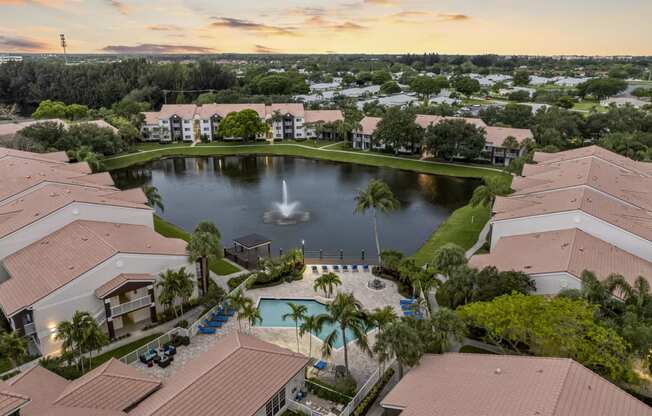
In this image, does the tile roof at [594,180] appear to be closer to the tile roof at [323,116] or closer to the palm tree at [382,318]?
the palm tree at [382,318]

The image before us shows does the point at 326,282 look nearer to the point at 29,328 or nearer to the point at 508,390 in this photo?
the point at 508,390

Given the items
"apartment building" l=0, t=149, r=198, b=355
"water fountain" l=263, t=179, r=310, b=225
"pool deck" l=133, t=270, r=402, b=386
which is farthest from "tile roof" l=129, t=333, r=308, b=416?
"water fountain" l=263, t=179, r=310, b=225

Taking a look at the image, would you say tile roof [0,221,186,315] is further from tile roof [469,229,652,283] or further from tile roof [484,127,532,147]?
tile roof [484,127,532,147]

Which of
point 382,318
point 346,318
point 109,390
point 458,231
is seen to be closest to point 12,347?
point 109,390

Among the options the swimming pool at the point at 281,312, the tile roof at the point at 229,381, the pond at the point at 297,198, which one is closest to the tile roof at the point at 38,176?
the pond at the point at 297,198

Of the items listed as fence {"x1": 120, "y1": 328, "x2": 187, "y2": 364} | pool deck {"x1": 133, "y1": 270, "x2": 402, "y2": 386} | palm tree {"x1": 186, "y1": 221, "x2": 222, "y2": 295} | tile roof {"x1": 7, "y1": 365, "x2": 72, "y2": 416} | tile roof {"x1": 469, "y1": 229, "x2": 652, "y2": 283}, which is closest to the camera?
tile roof {"x1": 7, "y1": 365, "x2": 72, "y2": 416}

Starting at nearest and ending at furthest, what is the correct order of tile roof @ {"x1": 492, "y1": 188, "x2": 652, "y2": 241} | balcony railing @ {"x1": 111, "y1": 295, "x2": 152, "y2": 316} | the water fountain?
balcony railing @ {"x1": 111, "y1": 295, "x2": 152, "y2": 316}
tile roof @ {"x1": 492, "y1": 188, "x2": 652, "y2": 241}
the water fountain
